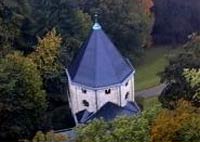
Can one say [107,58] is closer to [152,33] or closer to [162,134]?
[162,134]

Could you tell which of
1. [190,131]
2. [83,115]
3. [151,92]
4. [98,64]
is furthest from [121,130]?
[151,92]

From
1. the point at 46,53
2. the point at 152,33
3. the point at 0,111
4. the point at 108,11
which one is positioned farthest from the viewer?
the point at 152,33

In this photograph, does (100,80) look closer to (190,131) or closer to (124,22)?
(124,22)

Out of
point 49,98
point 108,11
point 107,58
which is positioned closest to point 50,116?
point 49,98

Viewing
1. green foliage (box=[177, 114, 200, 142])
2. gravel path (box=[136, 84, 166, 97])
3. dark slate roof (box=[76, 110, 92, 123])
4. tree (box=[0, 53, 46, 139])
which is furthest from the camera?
gravel path (box=[136, 84, 166, 97])

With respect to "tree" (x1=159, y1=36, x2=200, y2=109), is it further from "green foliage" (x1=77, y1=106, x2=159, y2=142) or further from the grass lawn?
"green foliage" (x1=77, y1=106, x2=159, y2=142)

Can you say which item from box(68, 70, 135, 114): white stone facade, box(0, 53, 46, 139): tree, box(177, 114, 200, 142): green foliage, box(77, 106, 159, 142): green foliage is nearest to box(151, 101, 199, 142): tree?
box(177, 114, 200, 142): green foliage

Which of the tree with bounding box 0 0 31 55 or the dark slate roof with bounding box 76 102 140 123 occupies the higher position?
the tree with bounding box 0 0 31 55
